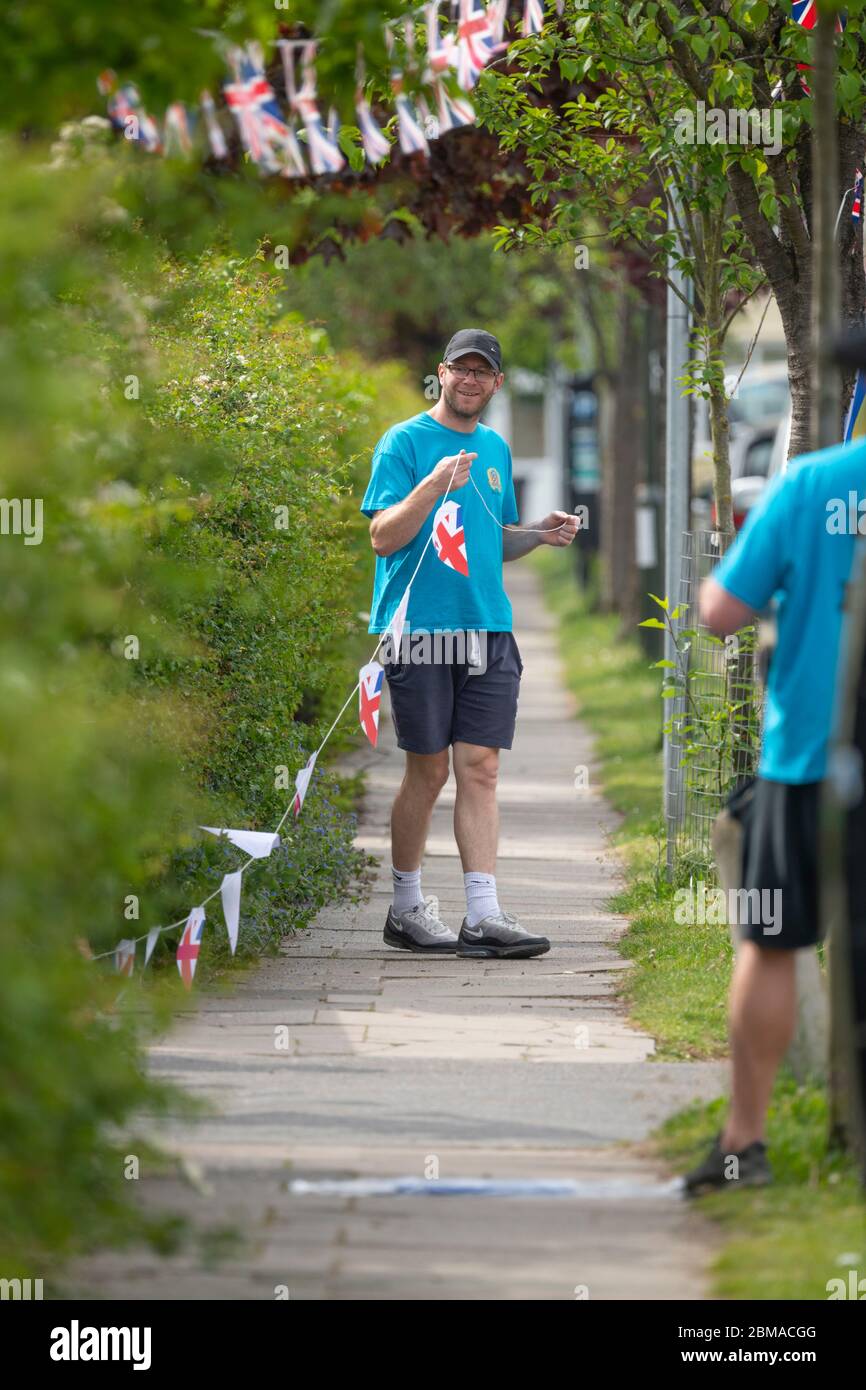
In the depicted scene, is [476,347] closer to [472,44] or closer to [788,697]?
[472,44]

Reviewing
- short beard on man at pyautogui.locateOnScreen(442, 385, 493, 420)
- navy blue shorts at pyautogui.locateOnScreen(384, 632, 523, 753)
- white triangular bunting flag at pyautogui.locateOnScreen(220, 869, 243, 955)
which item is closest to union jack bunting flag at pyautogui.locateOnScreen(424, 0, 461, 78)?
short beard on man at pyautogui.locateOnScreen(442, 385, 493, 420)

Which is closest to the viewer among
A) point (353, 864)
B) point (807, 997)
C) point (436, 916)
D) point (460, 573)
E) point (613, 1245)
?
point (613, 1245)

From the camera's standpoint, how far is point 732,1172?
16.2ft

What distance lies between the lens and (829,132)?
4844mm

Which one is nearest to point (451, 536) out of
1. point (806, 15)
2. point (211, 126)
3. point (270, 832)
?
point (270, 832)

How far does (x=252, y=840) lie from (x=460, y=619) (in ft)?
3.78

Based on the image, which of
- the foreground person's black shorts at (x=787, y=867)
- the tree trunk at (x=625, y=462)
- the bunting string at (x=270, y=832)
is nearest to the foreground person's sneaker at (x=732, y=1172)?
the foreground person's black shorts at (x=787, y=867)

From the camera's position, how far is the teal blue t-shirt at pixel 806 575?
15.4 feet

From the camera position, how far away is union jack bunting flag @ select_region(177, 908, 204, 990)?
6473 mm

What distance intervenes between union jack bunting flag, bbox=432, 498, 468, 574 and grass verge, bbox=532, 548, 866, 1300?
1.50 m

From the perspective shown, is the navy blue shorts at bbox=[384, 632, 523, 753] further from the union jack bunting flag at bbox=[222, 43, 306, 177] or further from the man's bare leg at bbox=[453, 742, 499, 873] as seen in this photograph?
the union jack bunting flag at bbox=[222, 43, 306, 177]

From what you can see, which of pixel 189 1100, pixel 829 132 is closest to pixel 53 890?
pixel 189 1100

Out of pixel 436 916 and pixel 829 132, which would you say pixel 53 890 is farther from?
pixel 436 916
